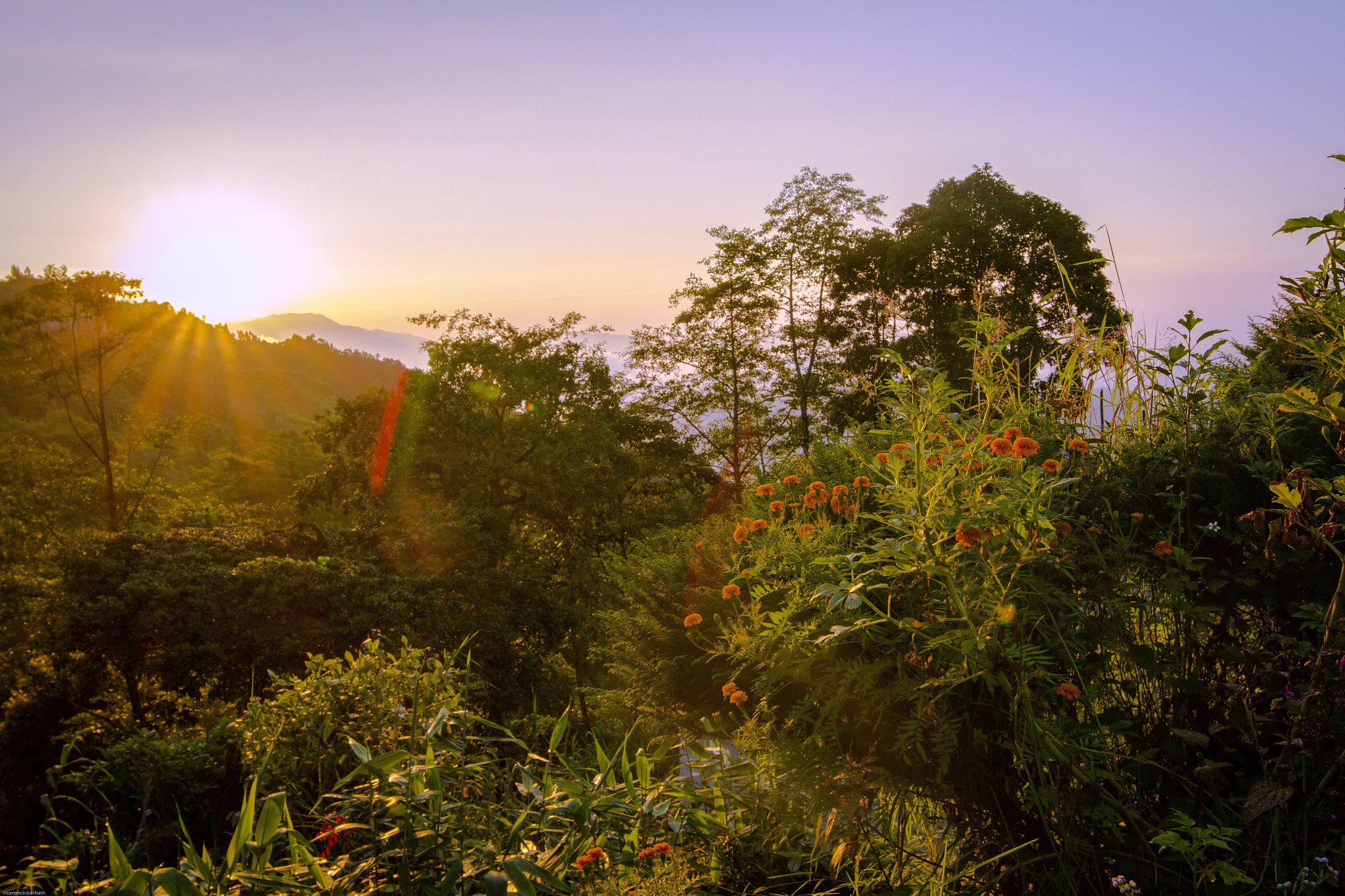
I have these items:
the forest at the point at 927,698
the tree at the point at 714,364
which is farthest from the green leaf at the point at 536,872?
the tree at the point at 714,364

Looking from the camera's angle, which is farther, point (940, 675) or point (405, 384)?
point (405, 384)

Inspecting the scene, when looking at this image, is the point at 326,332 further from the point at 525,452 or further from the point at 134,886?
the point at 134,886

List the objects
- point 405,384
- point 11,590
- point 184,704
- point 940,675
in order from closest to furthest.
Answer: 1. point 940,675
2. point 184,704
3. point 11,590
4. point 405,384

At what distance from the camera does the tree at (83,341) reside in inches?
669

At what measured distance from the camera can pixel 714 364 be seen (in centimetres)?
2047

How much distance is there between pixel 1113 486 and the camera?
6.58 feet

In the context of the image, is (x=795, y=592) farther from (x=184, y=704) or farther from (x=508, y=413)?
(x=508, y=413)

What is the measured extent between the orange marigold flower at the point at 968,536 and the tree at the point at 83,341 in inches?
804

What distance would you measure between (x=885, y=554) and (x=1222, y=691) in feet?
3.81

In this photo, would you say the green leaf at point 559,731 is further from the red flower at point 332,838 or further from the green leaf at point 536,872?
the red flower at point 332,838

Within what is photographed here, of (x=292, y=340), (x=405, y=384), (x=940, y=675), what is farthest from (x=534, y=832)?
(x=292, y=340)

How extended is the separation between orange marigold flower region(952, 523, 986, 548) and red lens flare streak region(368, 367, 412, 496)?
15.1m

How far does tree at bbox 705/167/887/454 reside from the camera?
2008cm

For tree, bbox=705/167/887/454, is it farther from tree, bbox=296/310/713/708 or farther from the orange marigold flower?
the orange marigold flower
